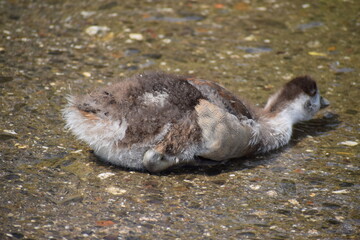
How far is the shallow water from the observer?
390 cm

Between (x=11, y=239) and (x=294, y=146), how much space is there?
2909 mm

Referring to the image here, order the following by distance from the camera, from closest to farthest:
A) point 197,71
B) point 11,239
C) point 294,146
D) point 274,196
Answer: point 11,239 → point 274,196 → point 294,146 → point 197,71

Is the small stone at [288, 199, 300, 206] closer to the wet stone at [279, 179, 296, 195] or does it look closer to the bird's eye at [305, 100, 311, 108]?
the wet stone at [279, 179, 296, 195]

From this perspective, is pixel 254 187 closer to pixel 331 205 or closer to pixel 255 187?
pixel 255 187

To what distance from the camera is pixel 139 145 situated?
4.39 metres

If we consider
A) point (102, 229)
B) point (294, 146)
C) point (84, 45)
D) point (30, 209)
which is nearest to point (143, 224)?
point (102, 229)

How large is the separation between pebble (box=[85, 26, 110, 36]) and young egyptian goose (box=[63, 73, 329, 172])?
3312 millimetres

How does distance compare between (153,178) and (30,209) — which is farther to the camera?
(153,178)

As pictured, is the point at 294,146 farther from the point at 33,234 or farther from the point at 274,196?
the point at 33,234

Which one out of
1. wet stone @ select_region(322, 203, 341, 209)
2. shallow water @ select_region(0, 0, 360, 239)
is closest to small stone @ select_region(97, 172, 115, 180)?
shallow water @ select_region(0, 0, 360, 239)

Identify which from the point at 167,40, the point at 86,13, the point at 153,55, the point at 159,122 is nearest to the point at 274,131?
the point at 159,122

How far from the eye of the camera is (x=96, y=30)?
25.6 feet

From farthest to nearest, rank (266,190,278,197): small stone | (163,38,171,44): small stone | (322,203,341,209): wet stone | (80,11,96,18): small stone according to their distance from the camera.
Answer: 1. (80,11,96,18): small stone
2. (163,38,171,44): small stone
3. (266,190,278,197): small stone
4. (322,203,341,209): wet stone

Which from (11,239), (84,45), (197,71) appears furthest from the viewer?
(84,45)
